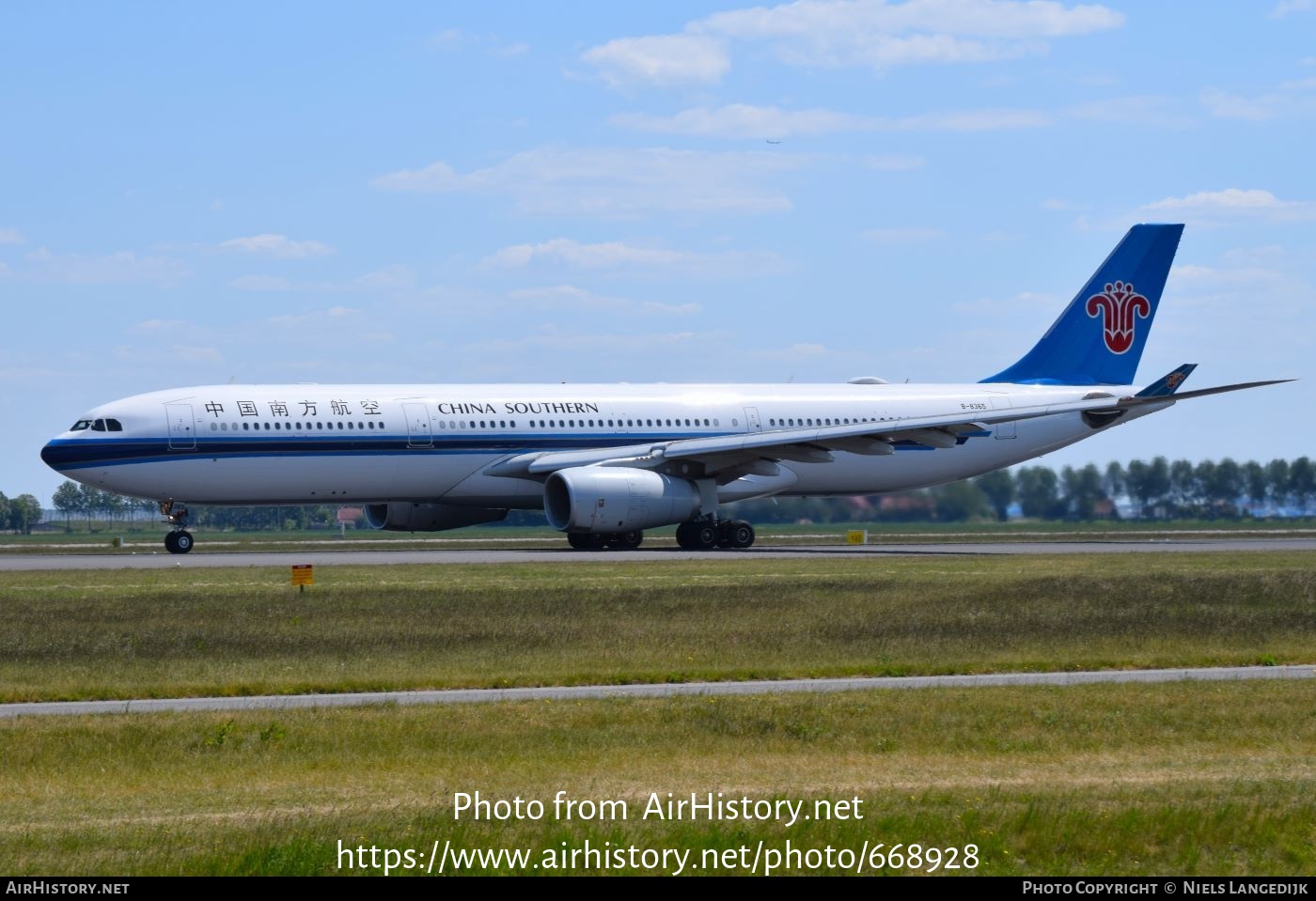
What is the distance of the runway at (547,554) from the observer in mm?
41156

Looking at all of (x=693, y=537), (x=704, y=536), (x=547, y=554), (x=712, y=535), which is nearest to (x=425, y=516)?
(x=547, y=554)

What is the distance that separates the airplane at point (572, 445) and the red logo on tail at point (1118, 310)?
2.17 m

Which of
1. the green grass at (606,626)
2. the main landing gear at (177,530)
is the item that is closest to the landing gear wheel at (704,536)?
the green grass at (606,626)

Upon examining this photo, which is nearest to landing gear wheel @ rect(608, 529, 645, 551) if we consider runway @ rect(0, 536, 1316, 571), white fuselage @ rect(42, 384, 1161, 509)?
runway @ rect(0, 536, 1316, 571)

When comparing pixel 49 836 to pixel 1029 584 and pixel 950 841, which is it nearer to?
pixel 950 841

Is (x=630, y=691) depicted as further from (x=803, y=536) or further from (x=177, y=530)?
(x=803, y=536)

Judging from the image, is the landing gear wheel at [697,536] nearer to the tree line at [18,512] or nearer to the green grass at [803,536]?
the green grass at [803,536]

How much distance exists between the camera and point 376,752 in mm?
16219

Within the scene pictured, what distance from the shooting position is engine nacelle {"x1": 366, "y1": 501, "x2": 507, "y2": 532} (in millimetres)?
48844

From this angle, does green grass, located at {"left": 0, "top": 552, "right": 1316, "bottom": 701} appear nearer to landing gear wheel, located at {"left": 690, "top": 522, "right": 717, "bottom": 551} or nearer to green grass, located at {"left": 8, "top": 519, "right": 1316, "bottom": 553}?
landing gear wheel, located at {"left": 690, "top": 522, "right": 717, "bottom": 551}

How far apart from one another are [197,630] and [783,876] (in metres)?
16.6

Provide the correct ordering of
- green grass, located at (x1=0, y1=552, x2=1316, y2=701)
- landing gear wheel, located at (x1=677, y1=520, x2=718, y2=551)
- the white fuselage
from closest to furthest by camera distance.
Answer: green grass, located at (x1=0, y1=552, x2=1316, y2=701), the white fuselage, landing gear wheel, located at (x1=677, y1=520, x2=718, y2=551)

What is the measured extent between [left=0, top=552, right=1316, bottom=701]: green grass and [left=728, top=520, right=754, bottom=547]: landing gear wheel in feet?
38.2
